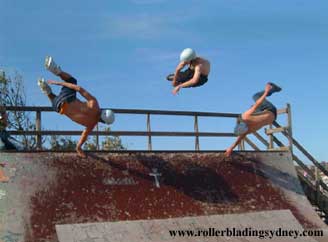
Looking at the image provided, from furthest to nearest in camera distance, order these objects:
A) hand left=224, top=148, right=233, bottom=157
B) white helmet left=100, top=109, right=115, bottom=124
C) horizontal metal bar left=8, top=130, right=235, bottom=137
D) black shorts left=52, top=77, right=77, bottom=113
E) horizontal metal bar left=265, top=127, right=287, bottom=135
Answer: horizontal metal bar left=265, top=127, right=287, bottom=135 → hand left=224, top=148, right=233, bottom=157 → horizontal metal bar left=8, top=130, right=235, bottom=137 → white helmet left=100, top=109, right=115, bottom=124 → black shorts left=52, top=77, right=77, bottom=113

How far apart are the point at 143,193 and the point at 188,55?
2910 millimetres

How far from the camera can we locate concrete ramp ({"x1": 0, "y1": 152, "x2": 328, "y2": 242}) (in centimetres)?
843

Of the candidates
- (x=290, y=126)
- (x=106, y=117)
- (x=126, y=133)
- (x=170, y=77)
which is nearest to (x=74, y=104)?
(x=106, y=117)

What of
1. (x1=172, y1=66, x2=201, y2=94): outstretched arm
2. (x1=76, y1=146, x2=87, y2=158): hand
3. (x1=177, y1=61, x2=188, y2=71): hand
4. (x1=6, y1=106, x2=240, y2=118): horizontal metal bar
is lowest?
(x1=76, y1=146, x2=87, y2=158): hand

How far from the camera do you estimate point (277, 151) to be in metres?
12.4

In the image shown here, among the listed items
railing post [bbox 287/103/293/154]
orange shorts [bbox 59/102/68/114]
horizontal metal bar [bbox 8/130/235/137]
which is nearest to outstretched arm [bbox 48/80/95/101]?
orange shorts [bbox 59/102/68/114]

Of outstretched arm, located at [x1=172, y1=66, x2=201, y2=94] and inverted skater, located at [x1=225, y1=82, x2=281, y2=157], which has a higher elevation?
outstretched arm, located at [x1=172, y1=66, x2=201, y2=94]

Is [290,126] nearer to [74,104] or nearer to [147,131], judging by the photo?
[147,131]

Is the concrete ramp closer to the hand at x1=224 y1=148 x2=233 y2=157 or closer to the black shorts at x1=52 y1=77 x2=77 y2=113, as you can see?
the hand at x1=224 y1=148 x2=233 y2=157

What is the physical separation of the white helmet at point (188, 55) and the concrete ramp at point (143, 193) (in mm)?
2589

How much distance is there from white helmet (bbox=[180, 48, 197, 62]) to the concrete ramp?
259 centimetres

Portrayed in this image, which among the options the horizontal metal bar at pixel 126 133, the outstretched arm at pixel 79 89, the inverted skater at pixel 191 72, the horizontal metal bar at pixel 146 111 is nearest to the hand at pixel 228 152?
the horizontal metal bar at pixel 126 133

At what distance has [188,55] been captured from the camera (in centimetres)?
846

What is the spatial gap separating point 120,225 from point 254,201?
10.8 feet
